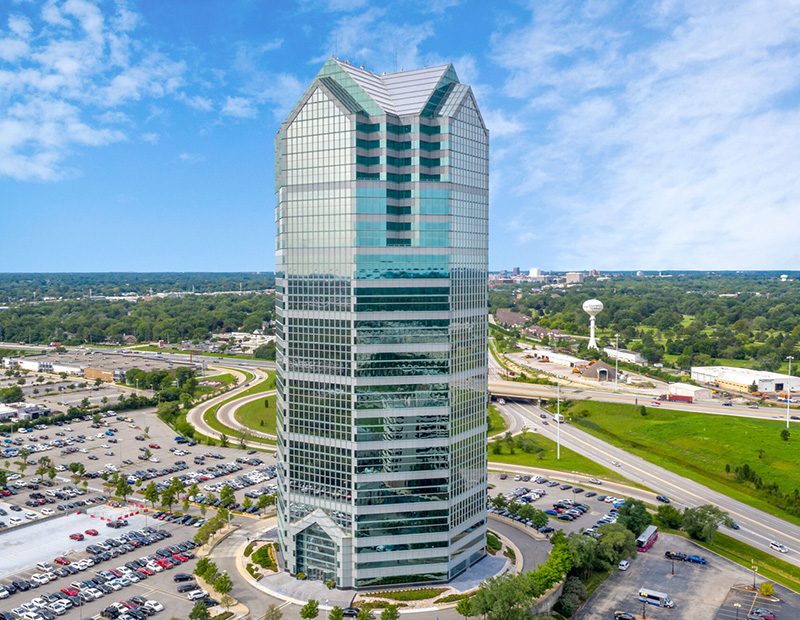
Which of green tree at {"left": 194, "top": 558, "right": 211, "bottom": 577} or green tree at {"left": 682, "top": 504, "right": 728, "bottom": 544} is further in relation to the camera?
green tree at {"left": 682, "top": 504, "right": 728, "bottom": 544}

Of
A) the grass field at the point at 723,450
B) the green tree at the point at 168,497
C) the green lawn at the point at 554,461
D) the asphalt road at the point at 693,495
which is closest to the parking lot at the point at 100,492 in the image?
the green tree at the point at 168,497

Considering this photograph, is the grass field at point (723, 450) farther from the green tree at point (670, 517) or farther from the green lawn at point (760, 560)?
the green tree at point (670, 517)

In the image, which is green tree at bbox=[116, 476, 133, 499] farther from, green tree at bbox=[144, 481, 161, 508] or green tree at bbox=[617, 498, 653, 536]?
green tree at bbox=[617, 498, 653, 536]

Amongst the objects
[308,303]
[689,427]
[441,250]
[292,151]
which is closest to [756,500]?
[689,427]

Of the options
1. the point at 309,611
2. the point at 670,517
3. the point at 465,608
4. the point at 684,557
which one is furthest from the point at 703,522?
the point at 309,611

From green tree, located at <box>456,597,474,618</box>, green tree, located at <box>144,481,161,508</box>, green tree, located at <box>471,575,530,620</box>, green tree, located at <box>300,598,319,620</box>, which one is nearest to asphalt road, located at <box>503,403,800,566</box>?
green tree, located at <box>471,575,530,620</box>

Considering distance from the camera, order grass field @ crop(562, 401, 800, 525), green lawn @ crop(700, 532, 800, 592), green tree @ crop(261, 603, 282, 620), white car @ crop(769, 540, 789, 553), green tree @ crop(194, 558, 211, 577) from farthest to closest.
A: grass field @ crop(562, 401, 800, 525)
white car @ crop(769, 540, 789, 553)
green lawn @ crop(700, 532, 800, 592)
green tree @ crop(194, 558, 211, 577)
green tree @ crop(261, 603, 282, 620)

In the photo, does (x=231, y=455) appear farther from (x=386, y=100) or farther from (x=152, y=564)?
(x=386, y=100)
